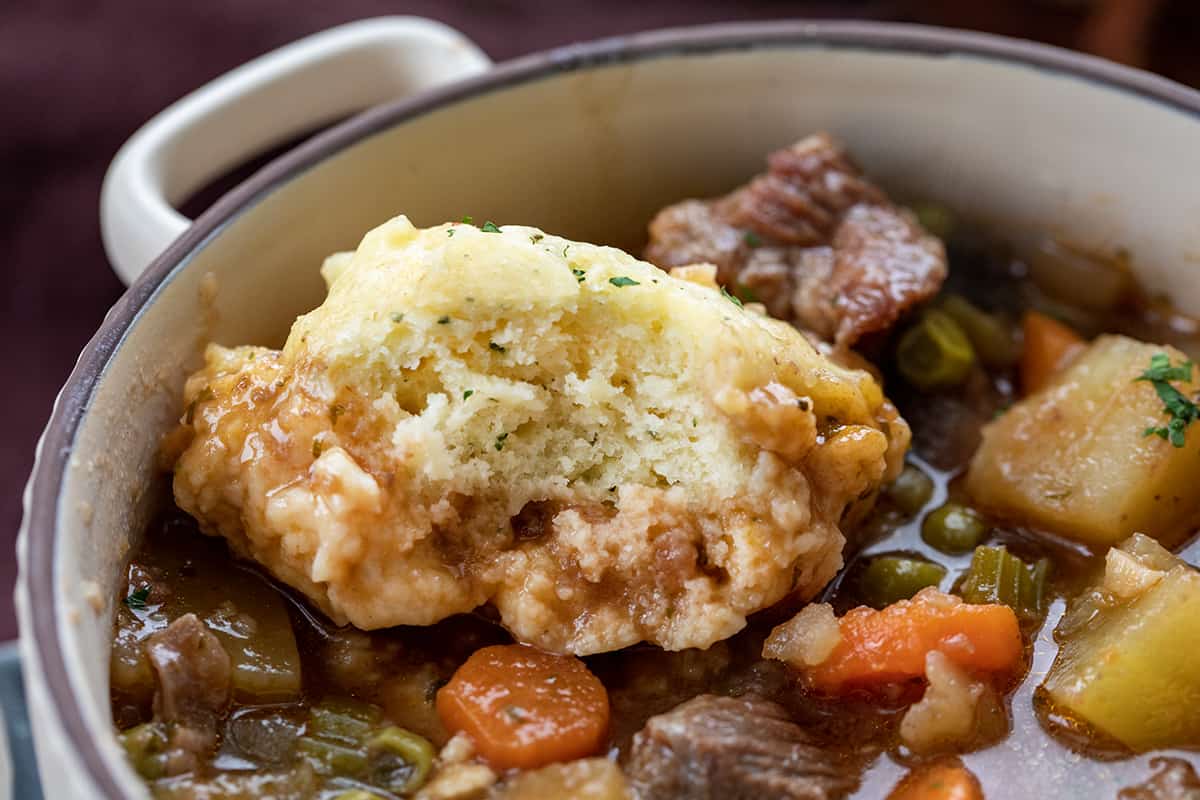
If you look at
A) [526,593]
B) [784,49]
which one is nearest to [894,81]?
[784,49]

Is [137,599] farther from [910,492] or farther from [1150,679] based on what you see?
[1150,679]

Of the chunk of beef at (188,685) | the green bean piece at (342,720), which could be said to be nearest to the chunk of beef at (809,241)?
the green bean piece at (342,720)

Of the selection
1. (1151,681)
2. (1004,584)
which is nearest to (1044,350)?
(1004,584)

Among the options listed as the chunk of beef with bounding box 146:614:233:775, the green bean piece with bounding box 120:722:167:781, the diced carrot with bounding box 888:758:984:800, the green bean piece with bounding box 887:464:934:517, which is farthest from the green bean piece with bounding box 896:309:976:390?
the green bean piece with bounding box 120:722:167:781

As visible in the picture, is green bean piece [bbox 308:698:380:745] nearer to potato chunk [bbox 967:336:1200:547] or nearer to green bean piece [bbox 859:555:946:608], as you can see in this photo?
green bean piece [bbox 859:555:946:608]

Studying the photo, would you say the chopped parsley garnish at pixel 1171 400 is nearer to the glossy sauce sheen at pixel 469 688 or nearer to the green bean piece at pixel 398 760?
the glossy sauce sheen at pixel 469 688
